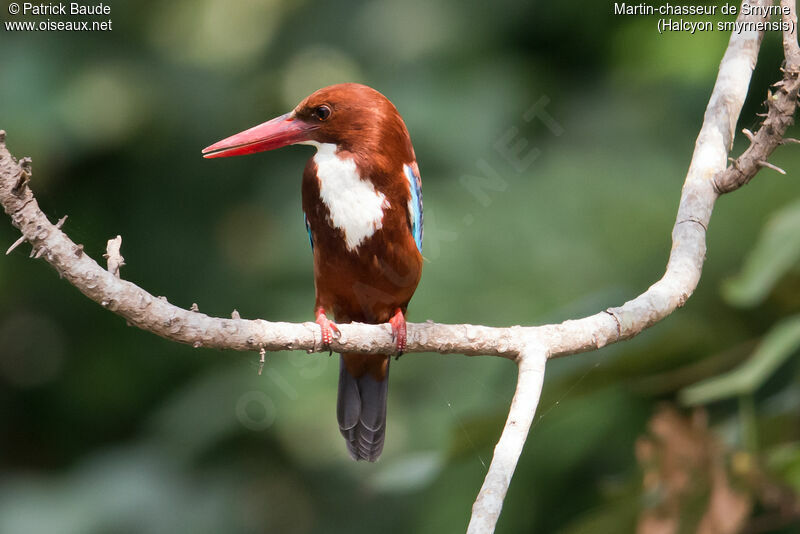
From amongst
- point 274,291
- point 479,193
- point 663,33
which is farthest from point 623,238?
point 274,291

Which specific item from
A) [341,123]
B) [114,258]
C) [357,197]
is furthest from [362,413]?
[114,258]

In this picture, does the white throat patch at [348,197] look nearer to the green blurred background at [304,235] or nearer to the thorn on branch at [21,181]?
the thorn on branch at [21,181]

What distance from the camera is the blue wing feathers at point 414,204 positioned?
86.0 inches

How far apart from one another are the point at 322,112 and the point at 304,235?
180 centimetres

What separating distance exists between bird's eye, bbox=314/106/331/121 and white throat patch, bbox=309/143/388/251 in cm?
6

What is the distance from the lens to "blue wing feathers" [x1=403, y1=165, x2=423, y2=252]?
219 cm

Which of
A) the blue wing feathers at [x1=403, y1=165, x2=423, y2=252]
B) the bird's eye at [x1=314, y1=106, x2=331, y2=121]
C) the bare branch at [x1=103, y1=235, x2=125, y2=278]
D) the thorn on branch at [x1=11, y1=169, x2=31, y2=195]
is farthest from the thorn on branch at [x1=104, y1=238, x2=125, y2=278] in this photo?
the blue wing feathers at [x1=403, y1=165, x2=423, y2=252]

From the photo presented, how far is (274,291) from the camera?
3961 millimetres

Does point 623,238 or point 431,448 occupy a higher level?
point 623,238

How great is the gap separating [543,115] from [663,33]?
2.15ft

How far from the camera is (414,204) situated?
2.22 m

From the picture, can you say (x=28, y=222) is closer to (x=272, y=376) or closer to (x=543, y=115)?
(x=272, y=376)

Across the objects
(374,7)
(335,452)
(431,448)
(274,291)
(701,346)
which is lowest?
(335,452)

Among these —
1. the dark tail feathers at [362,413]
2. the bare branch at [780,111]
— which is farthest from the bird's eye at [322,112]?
the bare branch at [780,111]
